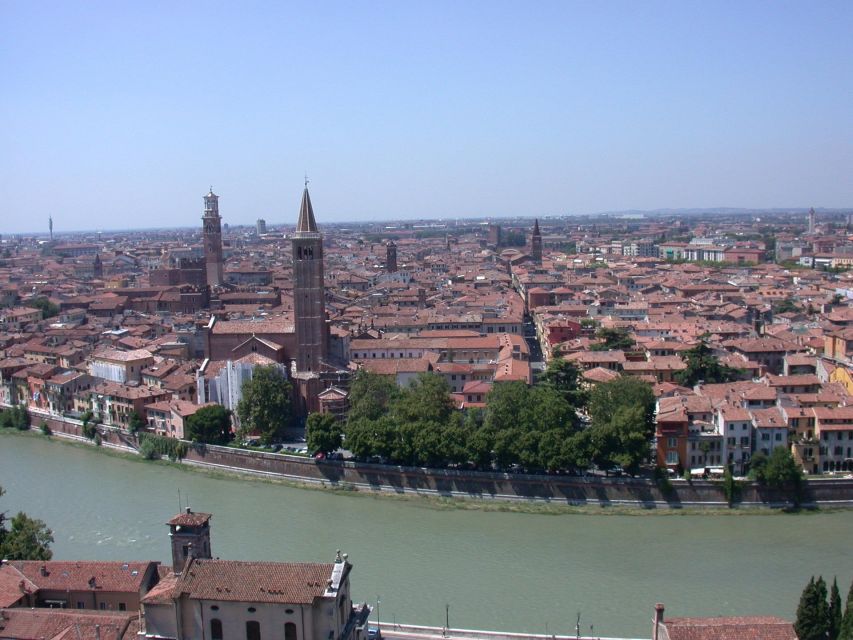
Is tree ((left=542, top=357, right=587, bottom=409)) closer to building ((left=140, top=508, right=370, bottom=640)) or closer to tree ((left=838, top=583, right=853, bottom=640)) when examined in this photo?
tree ((left=838, top=583, right=853, bottom=640))

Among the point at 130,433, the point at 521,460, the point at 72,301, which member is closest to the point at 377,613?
the point at 521,460

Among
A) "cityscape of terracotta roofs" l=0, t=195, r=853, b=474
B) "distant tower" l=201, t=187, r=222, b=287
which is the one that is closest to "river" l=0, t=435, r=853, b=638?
"cityscape of terracotta roofs" l=0, t=195, r=853, b=474

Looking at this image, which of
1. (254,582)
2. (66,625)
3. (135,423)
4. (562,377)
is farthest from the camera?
(135,423)

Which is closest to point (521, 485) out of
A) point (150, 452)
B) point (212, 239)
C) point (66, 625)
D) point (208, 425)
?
point (208, 425)

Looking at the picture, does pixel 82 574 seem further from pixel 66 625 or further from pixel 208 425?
pixel 208 425

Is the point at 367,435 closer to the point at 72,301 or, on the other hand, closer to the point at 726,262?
the point at 72,301

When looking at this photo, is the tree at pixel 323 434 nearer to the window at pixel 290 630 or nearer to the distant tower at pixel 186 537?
the distant tower at pixel 186 537
